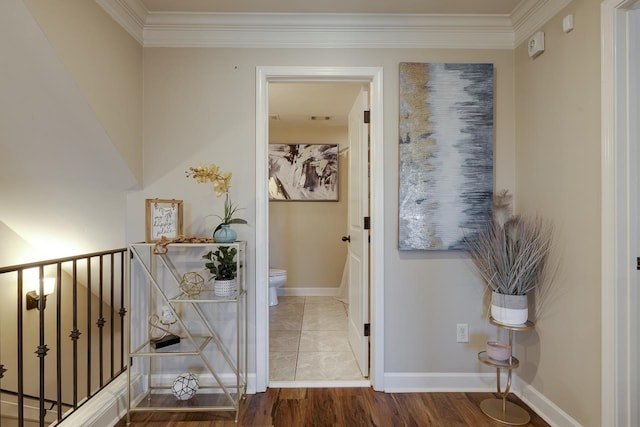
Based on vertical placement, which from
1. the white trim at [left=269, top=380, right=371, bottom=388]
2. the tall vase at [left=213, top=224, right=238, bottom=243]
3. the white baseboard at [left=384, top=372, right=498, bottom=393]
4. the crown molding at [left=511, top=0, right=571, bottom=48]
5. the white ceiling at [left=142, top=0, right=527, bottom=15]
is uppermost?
the white ceiling at [left=142, top=0, right=527, bottom=15]

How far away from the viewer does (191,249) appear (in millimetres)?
2033

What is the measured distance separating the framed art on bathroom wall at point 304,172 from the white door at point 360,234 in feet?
4.84

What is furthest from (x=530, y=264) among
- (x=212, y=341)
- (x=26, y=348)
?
(x=26, y=348)

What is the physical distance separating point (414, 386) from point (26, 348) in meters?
2.98

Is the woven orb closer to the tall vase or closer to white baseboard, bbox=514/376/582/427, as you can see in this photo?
the tall vase

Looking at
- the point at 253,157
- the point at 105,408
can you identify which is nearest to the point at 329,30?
the point at 253,157

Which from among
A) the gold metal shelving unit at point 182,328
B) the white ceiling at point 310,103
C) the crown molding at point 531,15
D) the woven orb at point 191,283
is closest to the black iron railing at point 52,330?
the gold metal shelving unit at point 182,328

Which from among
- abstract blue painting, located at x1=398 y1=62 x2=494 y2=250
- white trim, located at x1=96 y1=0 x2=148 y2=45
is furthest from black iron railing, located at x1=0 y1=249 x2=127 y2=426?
abstract blue painting, located at x1=398 y1=62 x2=494 y2=250

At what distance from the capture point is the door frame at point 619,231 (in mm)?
1359

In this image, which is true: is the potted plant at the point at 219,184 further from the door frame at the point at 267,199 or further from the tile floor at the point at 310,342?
the tile floor at the point at 310,342

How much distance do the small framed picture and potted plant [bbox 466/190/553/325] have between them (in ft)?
6.06

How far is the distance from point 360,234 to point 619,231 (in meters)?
1.36

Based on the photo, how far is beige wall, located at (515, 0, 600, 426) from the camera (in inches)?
59.1

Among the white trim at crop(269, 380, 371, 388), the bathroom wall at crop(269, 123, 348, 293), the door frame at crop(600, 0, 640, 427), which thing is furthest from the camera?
the bathroom wall at crop(269, 123, 348, 293)
